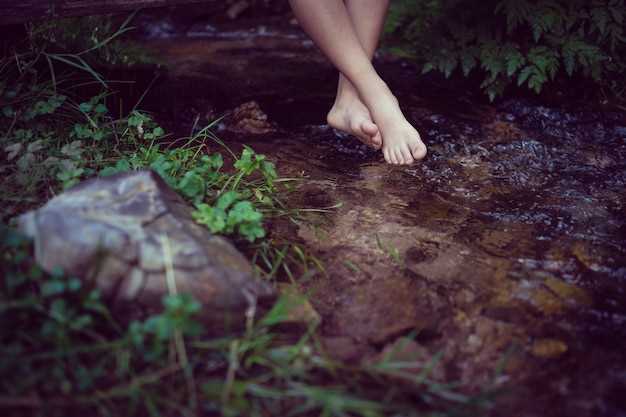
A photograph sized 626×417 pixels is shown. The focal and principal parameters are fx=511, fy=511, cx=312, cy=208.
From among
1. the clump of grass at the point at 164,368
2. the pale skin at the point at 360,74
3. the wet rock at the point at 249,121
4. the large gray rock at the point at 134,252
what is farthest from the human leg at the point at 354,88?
the clump of grass at the point at 164,368

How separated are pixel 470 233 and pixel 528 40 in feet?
5.89

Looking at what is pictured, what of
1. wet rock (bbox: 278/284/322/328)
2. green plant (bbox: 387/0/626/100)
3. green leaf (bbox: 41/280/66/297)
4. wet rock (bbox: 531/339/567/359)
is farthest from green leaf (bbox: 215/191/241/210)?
green plant (bbox: 387/0/626/100)

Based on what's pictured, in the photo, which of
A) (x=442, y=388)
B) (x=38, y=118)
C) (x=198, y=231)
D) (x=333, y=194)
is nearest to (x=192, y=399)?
(x=198, y=231)

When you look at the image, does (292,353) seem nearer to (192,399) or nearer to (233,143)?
(192,399)

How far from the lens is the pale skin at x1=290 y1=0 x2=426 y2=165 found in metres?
2.22

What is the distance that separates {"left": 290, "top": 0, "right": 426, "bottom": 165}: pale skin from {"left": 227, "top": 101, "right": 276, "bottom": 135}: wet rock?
0.52 metres

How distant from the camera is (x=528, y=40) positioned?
10.4 feet

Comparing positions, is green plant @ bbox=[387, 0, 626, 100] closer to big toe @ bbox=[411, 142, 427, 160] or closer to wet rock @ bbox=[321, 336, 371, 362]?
big toe @ bbox=[411, 142, 427, 160]

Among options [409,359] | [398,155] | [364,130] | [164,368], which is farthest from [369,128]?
[164,368]

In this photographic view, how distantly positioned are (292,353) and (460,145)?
1.73 m

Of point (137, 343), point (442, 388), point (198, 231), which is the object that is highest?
point (198, 231)

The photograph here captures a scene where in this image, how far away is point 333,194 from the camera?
7.41 ft

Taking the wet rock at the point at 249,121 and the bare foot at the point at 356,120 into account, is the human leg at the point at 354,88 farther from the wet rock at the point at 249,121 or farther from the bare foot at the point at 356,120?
the wet rock at the point at 249,121

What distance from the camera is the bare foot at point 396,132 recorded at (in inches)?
91.2
